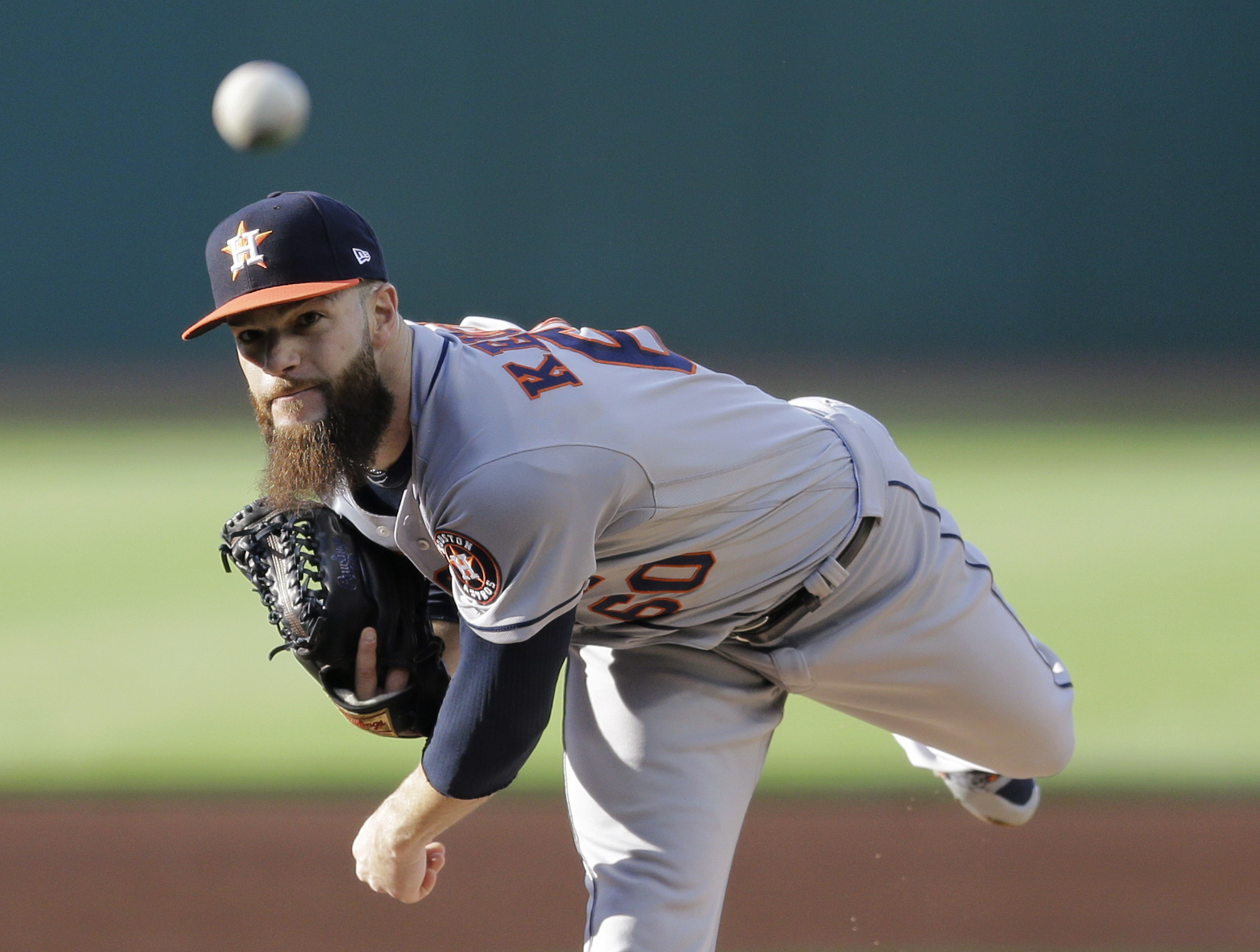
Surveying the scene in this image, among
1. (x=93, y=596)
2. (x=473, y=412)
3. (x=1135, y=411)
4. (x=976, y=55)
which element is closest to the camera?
(x=473, y=412)

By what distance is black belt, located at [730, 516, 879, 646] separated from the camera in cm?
245

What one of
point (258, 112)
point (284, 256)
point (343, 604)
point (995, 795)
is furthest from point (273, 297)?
point (258, 112)

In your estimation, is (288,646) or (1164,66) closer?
(288,646)

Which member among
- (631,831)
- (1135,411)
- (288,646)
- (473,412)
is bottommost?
(1135,411)

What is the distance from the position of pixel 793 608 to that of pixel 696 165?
8.80 meters

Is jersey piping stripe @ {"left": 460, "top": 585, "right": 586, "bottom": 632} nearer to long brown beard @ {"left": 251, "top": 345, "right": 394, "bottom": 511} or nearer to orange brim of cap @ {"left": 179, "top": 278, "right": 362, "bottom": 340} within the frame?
long brown beard @ {"left": 251, "top": 345, "right": 394, "bottom": 511}

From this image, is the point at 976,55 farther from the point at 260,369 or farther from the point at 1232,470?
the point at 260,369

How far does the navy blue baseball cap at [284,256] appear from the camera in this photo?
1932 mm

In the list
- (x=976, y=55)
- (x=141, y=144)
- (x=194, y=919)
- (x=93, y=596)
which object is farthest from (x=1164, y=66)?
(x=194, y=919)

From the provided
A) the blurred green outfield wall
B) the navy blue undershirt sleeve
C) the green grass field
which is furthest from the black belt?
the blurred green outfield wall

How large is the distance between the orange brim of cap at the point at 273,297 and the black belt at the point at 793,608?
3.15ft

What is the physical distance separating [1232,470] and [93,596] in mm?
6020

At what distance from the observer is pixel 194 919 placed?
3.38 m

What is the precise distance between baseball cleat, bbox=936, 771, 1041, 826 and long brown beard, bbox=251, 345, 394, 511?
172cm
